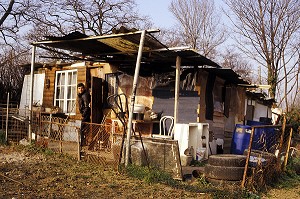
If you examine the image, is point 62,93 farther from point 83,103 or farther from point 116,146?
point 116,146

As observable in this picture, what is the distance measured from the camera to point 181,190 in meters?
6.30

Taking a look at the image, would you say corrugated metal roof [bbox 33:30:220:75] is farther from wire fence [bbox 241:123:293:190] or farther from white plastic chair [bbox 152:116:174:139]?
wire fence [bbox 241:123:293:190]

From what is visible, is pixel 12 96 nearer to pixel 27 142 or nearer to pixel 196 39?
pixel 27 142

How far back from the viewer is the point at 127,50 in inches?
378

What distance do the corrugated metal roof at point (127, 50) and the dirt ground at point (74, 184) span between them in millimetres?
3036

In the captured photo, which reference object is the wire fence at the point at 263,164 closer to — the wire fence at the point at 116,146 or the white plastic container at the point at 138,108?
the wire fence at the point at 116,146

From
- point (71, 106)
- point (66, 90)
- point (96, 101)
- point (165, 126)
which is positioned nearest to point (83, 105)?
point (96, 101)

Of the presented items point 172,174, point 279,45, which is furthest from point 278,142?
point 279,45

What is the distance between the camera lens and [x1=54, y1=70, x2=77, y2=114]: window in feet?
40.9

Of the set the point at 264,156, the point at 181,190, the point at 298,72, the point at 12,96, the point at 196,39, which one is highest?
the point at 196,39

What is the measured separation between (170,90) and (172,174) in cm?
391

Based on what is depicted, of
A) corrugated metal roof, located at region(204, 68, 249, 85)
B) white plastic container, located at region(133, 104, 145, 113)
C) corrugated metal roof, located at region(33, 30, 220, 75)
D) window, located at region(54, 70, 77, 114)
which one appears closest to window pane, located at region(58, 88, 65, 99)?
window, located at region(54, 70, 77, 114)

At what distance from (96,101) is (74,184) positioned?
5.21 meters

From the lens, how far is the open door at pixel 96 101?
11.2 meters
